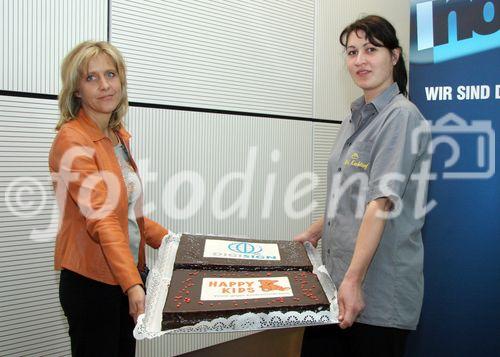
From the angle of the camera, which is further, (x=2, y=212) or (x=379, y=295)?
(x=2, y=212)

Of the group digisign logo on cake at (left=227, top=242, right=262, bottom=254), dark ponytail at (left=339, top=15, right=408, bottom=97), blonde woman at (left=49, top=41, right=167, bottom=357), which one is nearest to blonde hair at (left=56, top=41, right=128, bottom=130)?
blonde woman at (left=49, top=41, right=167, bottom=357)

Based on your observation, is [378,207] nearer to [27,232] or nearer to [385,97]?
[385,97]

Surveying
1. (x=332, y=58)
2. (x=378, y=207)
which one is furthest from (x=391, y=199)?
(x=332, y=58)

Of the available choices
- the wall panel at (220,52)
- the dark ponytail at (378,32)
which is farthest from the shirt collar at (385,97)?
the wall panel at (220,52)

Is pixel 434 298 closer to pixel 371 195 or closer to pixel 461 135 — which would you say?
pixel 461 135

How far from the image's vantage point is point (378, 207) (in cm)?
111

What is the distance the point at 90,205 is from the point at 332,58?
6.41ft

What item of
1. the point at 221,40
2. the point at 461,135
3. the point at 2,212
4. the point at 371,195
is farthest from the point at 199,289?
the point at 461,135

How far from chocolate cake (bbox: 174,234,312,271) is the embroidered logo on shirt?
0.28 m

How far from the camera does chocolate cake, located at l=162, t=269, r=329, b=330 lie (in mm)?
854

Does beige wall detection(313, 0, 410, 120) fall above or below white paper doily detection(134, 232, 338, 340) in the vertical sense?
above

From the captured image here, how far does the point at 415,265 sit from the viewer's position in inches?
46.8

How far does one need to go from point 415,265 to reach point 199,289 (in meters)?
0.59

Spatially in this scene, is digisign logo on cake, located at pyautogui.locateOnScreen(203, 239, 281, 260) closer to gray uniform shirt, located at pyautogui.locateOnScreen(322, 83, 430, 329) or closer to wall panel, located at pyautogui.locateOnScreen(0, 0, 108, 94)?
gray uniform shirt, located at pyautogui.locateOnScreen(322, 83, 430, 329)
